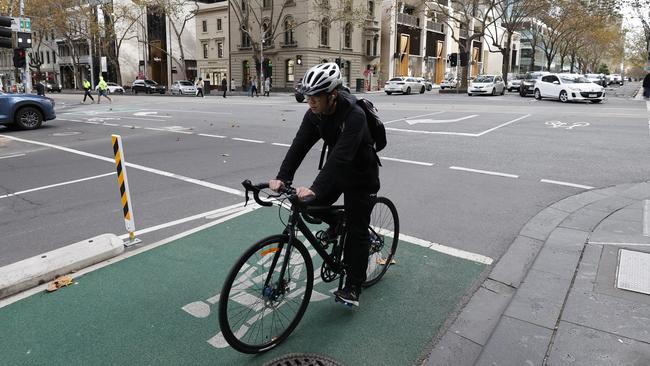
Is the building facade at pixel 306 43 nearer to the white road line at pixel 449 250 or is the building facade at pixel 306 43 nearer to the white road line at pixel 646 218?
the white road line at pixel 646 218

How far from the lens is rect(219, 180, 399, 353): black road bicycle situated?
2914mm

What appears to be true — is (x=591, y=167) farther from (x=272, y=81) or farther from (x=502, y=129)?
(x=272, y=81)

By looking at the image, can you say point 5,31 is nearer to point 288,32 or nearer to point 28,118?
point 28,118

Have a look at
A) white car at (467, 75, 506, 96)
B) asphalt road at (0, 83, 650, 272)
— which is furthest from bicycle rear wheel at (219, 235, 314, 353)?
white car at (467, 75, 506, 96)

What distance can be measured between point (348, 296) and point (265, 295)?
27.0 inches

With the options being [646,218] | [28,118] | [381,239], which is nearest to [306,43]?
[28,118]

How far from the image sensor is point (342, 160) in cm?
303

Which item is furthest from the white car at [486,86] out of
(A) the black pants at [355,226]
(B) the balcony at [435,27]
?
(A) the black pants at [355,226]

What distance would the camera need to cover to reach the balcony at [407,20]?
59281 mm

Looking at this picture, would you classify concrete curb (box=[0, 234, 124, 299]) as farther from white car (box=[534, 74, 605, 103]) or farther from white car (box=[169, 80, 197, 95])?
white car (box=[169, 80, 197, 95])

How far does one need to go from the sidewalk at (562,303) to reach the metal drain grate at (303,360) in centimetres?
65

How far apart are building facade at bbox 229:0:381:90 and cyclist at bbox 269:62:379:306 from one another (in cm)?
4243

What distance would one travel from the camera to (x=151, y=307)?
371 cm

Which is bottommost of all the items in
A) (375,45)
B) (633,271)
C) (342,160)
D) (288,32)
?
(633,271)
